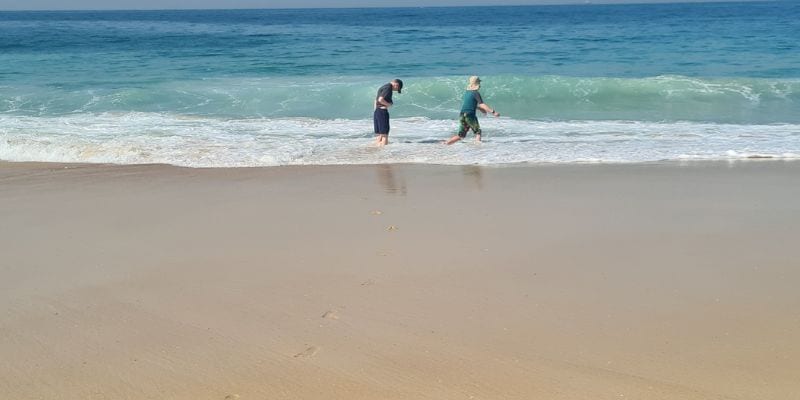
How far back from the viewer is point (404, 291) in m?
4.90

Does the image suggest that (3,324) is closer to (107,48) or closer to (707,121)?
(707,121)

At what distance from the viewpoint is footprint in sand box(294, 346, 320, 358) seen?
3.97 m

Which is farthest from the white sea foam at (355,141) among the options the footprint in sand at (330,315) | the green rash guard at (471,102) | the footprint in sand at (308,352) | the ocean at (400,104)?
the footprint in sand at (308,352)

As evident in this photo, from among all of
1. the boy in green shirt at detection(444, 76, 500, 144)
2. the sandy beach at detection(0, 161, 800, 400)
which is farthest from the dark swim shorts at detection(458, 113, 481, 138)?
the sandy beach at detection(0, 161, 800, 400)

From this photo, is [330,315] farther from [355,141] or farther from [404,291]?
[355,141]

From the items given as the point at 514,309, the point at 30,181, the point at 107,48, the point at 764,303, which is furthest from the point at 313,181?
the point at 107,48

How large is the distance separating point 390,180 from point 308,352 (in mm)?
4702

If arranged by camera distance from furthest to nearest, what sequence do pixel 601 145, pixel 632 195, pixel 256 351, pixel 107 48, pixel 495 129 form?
pixel 107 48 < pixel 495 129 < pixel 601 145 < pixel 632 195 < pixel 256 351

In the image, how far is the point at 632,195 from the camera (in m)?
7.54

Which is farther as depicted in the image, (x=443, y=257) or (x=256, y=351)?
(x=443, y=257)

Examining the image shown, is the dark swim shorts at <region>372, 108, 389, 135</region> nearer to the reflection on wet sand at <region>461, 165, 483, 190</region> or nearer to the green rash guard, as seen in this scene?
the green rash guard

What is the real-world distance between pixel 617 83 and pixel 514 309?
1506 cm

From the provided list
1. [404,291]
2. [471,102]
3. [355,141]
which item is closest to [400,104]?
[355,141]

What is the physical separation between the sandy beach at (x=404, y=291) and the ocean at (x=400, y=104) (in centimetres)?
249
